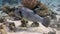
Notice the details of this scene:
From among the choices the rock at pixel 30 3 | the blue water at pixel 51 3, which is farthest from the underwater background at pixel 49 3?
the rock at pixel 30 3

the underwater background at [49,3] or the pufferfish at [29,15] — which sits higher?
the underwater background at [49,3]

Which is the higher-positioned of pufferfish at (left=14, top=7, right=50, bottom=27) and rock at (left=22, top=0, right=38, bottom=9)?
rock at (left=22, top=0, right=38, bottom=9)

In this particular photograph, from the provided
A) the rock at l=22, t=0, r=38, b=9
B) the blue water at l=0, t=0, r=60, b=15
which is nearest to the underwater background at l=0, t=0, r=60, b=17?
the blue water at l=0, t=0, r=60, b=15

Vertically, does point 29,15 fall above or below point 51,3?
below

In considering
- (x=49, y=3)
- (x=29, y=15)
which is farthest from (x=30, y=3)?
(x=49, y=3)

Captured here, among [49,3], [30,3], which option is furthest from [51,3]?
[30,3]

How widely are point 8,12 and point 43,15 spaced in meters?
0.68

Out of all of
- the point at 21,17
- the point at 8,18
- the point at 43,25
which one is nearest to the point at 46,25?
the point at 43,25

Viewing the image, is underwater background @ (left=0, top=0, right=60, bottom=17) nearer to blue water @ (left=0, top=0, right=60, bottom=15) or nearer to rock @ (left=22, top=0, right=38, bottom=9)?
blue water @ (left=0, top=0, right=60, bottom=15)

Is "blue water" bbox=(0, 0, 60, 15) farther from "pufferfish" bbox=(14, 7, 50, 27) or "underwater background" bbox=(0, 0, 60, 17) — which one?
"pufferfish" bbox=(14, 7, 50, 27)

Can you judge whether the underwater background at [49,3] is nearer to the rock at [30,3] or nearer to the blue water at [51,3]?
the blue water at [51,3]

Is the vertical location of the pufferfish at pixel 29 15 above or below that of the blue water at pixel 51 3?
below

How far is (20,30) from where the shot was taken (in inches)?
141

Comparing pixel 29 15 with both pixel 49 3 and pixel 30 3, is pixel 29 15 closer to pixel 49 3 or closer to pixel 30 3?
pixel 30 3
